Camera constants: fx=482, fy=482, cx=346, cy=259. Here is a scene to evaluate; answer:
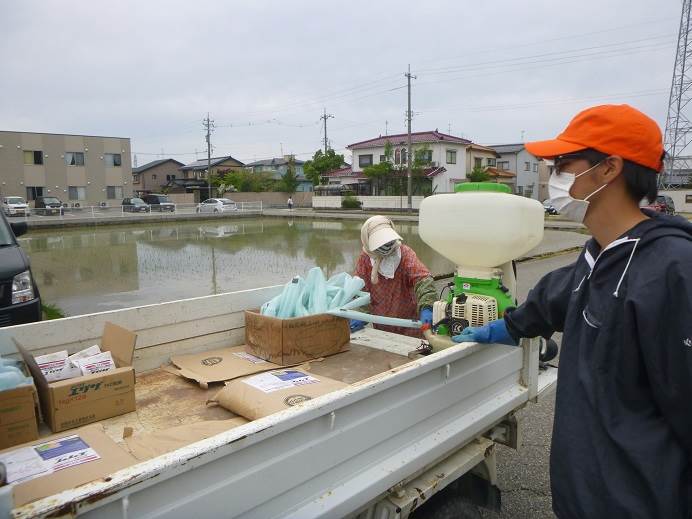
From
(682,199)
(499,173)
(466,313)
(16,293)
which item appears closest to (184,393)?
(466,313)

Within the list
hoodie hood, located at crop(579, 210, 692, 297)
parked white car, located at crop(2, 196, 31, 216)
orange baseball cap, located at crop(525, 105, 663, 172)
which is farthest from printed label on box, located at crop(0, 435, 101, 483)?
parked white car, located at crop(2, 196, 31, 216)

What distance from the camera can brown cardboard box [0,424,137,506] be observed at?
1.31 metres

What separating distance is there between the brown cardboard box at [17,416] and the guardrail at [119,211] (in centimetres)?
2532

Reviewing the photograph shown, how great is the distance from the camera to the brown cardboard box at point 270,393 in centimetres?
193

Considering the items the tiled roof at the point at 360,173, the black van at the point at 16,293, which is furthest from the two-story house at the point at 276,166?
the black van at the point at 16,293

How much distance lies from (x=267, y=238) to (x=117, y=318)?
623 inches

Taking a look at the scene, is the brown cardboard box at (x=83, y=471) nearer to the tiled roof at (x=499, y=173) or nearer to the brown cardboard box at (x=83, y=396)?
the brown cardboard box at (x=83, y=396)

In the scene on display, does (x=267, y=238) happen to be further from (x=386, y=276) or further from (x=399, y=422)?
(x=399, y=422)

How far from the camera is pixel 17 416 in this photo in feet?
5.97

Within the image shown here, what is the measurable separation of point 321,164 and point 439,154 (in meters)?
12.2

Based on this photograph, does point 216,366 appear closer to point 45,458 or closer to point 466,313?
point 45,458

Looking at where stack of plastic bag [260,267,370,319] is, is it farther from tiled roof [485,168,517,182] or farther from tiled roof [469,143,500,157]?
tiled roof [469,143,500,157]

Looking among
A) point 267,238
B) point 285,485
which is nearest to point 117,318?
point 285,485

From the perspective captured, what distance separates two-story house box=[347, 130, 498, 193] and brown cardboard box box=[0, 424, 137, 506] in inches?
1334
